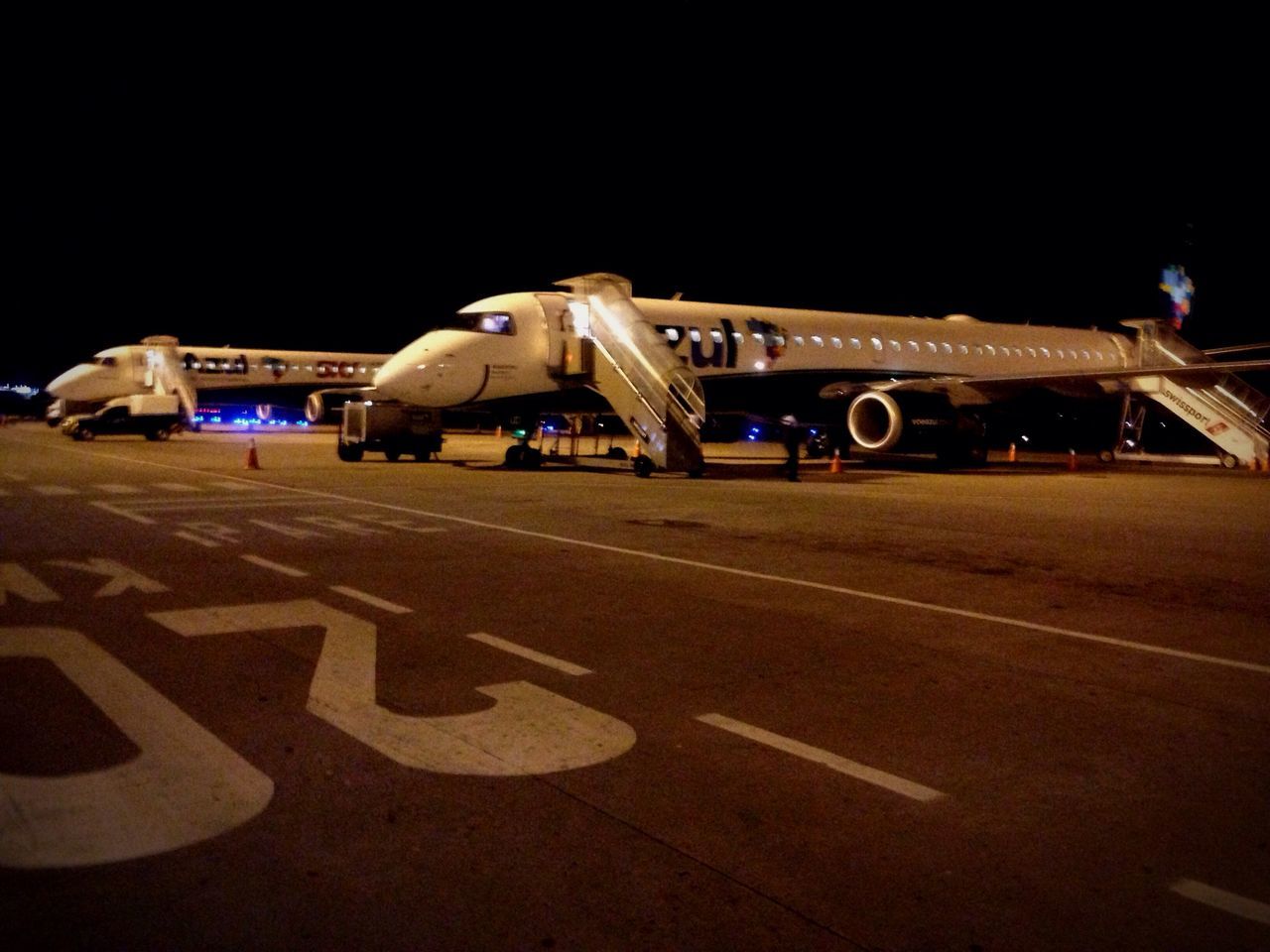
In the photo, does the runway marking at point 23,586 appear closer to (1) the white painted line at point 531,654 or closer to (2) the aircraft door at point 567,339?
(1) the white painted line at point 531,654

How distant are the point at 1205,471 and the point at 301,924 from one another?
29.8 meters

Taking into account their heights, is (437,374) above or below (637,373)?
below

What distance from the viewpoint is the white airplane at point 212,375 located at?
40.7 meters

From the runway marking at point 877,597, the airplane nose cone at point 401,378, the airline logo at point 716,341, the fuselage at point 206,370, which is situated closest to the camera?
the runway marking at point 877,597

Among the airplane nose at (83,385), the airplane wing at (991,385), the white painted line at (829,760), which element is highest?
the airplane wing at (991,385)

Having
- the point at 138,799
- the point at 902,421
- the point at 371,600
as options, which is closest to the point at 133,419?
the point at 902,421

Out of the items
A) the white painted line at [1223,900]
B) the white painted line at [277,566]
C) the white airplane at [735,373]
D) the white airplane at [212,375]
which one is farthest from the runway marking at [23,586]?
the white airplane at [212,375]

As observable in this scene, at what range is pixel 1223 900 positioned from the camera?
337 cm

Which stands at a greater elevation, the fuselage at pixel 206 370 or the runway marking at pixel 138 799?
the fuselage at pixel 206 370

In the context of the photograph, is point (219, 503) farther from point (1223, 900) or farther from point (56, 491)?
point (1223, 900)

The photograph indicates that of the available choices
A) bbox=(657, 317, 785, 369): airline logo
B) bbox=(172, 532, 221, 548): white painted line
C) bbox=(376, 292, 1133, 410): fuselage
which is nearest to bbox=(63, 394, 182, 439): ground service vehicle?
bbox=(376, 292, 1133, 410): fuselage

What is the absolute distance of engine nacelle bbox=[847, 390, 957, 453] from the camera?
23875mm

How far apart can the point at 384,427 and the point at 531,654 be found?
19421 mm

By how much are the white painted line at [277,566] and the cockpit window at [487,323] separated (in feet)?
40.5
